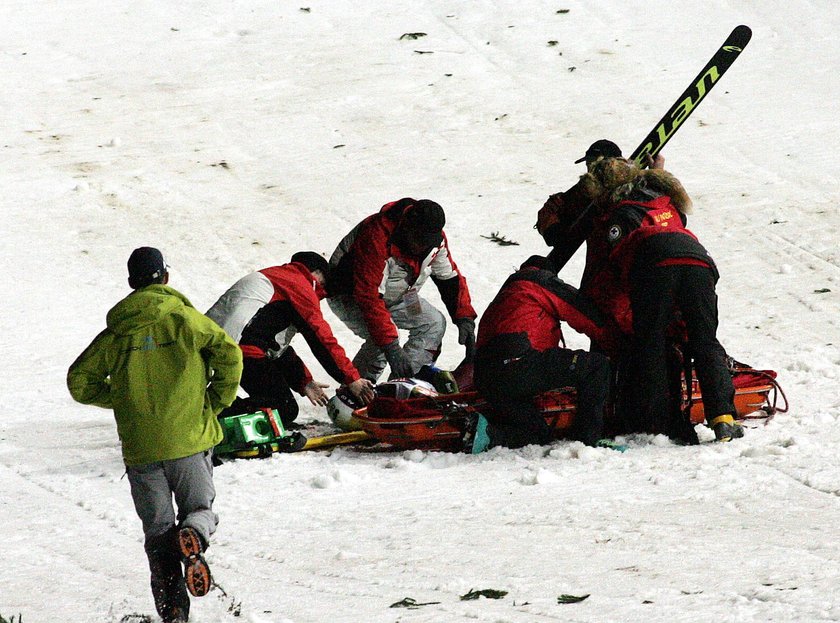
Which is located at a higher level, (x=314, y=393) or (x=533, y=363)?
(x=533, y=363)

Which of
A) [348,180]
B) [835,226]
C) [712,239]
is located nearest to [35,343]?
[348,180]

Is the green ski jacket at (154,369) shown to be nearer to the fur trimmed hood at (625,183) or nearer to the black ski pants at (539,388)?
the black ski pants at (539,388)

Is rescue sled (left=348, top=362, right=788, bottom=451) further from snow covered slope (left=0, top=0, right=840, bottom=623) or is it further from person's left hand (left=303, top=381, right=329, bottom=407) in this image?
person's left hand (left=303, top=381, right=329, bottom=407)

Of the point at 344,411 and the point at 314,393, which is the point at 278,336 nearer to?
the point at 314,393

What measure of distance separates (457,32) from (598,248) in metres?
9.71

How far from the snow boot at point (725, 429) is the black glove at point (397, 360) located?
6.43 ft

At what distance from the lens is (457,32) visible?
15961mm

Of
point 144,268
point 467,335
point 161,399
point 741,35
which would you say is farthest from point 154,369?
point 741,35

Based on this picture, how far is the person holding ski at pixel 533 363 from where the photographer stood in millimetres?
6305

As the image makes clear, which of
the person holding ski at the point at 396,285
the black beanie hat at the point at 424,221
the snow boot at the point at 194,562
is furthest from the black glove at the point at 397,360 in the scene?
the snow boot at the point at 194,562

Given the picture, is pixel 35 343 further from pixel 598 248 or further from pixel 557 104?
pixel 557 104

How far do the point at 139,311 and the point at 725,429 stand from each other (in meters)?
3.24

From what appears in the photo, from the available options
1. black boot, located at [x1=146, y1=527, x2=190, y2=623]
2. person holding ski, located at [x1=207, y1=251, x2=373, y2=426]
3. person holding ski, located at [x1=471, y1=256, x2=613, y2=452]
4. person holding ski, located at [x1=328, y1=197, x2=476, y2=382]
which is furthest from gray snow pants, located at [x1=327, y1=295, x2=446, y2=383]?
black boot, located at [x1=146, y1=527, x2=190, y2=623]

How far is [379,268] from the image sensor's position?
7.27 m
